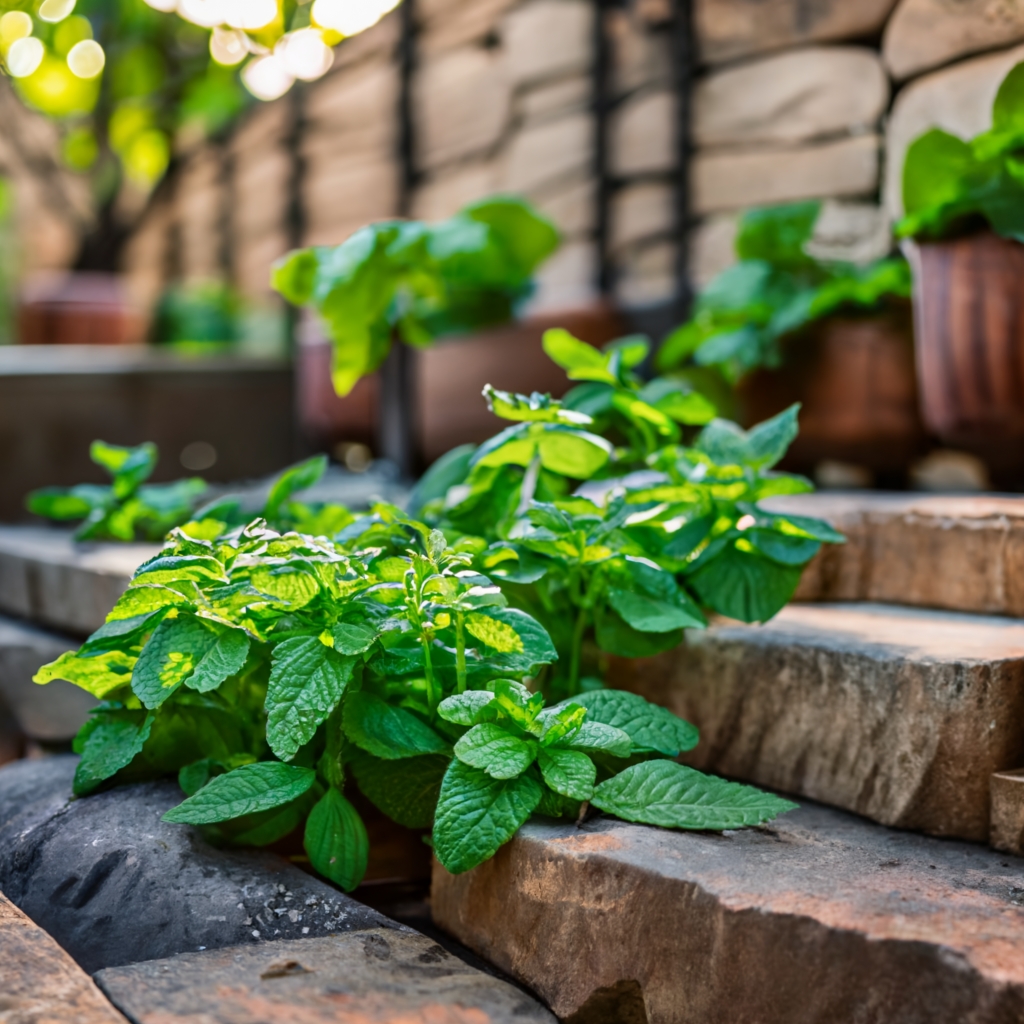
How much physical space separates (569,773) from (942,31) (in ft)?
6.14

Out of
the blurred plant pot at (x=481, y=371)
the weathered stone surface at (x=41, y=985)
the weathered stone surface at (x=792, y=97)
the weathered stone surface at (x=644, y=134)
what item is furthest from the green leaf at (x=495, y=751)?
the weathered stone surface at (x=644, y=134)

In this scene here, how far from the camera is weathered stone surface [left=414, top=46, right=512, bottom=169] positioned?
3.63 metres

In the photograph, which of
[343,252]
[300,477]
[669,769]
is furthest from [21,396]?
[669,769]

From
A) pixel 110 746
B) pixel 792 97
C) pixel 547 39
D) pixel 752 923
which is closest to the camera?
pixel 752 923

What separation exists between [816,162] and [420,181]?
75.9 inches

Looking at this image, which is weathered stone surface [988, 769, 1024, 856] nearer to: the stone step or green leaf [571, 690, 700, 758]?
green leaf [571, 690, 700, 758]

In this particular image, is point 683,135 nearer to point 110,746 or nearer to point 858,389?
point 858,389

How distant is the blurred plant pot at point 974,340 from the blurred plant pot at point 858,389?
159mm

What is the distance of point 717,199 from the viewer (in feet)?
9.28

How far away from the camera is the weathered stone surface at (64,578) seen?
201cm

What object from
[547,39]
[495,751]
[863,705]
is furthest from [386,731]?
[547,39]

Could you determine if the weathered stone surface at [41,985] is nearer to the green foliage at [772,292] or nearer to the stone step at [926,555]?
the stone step at [926,555]

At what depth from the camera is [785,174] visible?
8.75ft

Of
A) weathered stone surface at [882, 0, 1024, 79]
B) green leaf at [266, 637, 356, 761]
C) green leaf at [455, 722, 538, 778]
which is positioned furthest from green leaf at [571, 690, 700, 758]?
weathered stone surface at [882, 0, 1024, 79]
